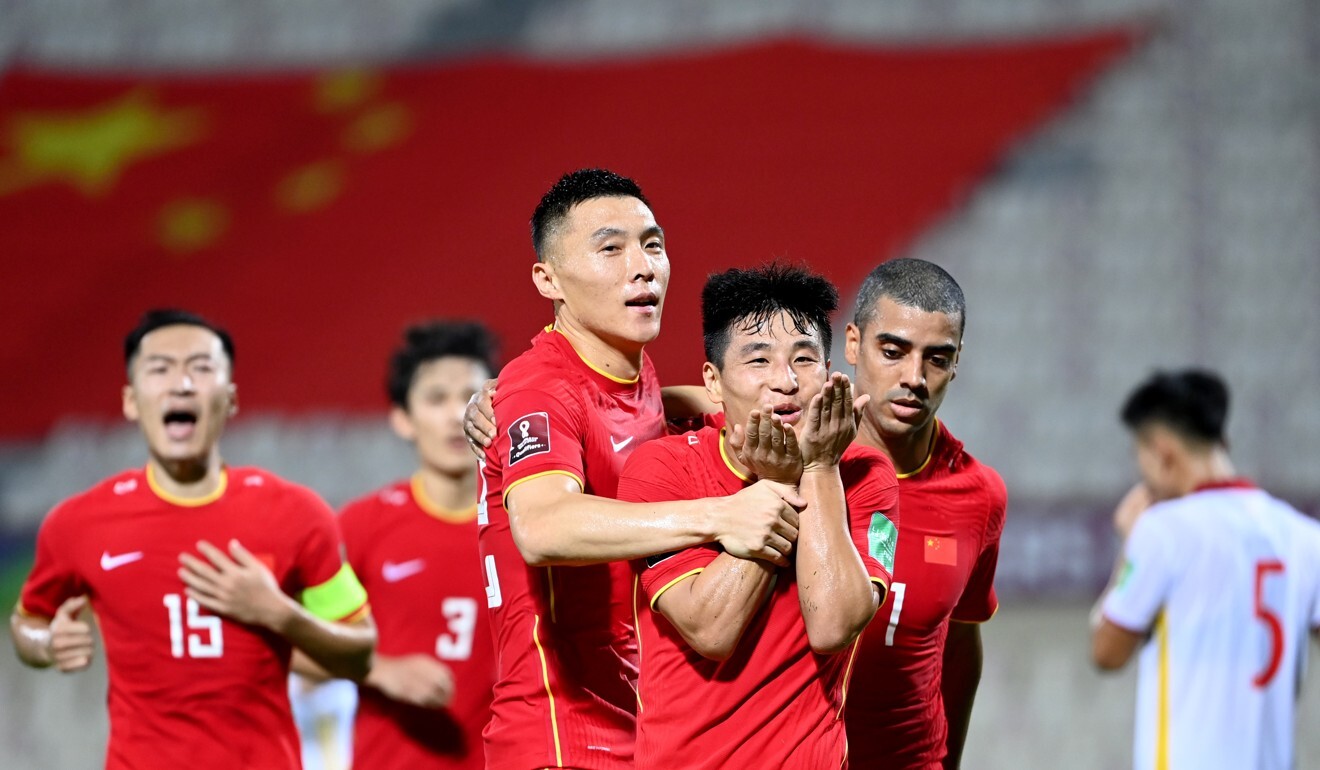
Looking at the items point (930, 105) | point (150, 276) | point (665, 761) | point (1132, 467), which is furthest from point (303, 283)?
point (665, 761)

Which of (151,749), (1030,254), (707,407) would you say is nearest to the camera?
(707,407)

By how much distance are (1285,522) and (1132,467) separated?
5688 millimetres

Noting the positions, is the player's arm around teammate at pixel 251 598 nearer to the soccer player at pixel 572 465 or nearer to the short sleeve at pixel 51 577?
the short sleeve at pixel 51 577

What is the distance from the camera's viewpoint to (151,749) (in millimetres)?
4039

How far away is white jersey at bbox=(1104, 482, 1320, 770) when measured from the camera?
16.1 ft

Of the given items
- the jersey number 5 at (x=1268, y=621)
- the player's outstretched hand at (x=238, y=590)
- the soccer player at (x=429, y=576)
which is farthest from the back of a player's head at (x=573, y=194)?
Result: the jersey number 5 at (x=1268, y=621)

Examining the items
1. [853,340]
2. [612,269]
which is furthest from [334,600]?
[853,340]

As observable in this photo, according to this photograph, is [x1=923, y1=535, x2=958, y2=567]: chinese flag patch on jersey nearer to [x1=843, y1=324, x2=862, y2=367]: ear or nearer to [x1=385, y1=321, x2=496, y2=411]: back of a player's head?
[x1=843, y1=324, x2=862, y2=367]: ear

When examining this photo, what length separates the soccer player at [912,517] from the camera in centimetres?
341

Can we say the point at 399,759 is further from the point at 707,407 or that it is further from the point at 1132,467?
the point at 1132,467

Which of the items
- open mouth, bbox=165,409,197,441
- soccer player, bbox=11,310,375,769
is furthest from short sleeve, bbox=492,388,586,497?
open mouth, bbox=165,409,197,441

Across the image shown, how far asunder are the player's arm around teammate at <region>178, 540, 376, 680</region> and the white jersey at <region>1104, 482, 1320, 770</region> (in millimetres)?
2572

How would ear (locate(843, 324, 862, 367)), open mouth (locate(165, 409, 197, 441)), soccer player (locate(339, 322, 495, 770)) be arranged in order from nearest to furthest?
1. ear (locate(843, 324, 862, 367))
2. open mouth (locate(165, 409, 197, 441))
3. soccer player (locate(339, 322, 495, 770))

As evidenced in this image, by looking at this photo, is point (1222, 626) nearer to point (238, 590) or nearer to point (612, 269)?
point (612, 269)
